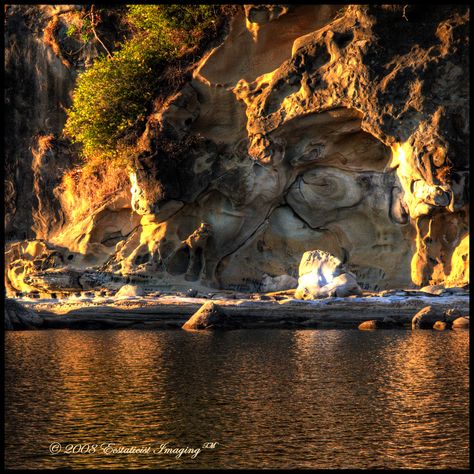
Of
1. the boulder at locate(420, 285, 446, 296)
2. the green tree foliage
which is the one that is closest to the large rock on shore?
the boulder at locate(420, 285, 446, 296)

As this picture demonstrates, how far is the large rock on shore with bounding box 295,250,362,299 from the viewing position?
29.9m

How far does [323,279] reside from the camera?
30.3m

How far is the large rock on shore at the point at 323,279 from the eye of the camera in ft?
98.2

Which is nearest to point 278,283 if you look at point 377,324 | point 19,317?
point 377,324

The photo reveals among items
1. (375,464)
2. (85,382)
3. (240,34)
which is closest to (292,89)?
(240,34)

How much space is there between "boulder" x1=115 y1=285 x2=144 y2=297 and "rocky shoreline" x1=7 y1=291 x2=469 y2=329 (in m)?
1.01

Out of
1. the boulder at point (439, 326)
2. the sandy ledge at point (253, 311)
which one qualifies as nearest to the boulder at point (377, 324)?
the sandy ledge at point (253, 311)

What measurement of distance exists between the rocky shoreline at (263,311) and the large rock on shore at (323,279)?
43 cm

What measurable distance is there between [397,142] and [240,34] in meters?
6.95

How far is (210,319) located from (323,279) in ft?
13.0

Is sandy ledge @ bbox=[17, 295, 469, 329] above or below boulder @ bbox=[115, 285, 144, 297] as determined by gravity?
below

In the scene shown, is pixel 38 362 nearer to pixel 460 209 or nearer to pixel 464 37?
pixel 460 209

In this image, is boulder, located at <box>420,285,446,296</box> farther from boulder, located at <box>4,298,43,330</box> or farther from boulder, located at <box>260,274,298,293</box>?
boulder, located at <box>4,298,43,330</box>

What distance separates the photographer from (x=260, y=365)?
20453 millimetres
